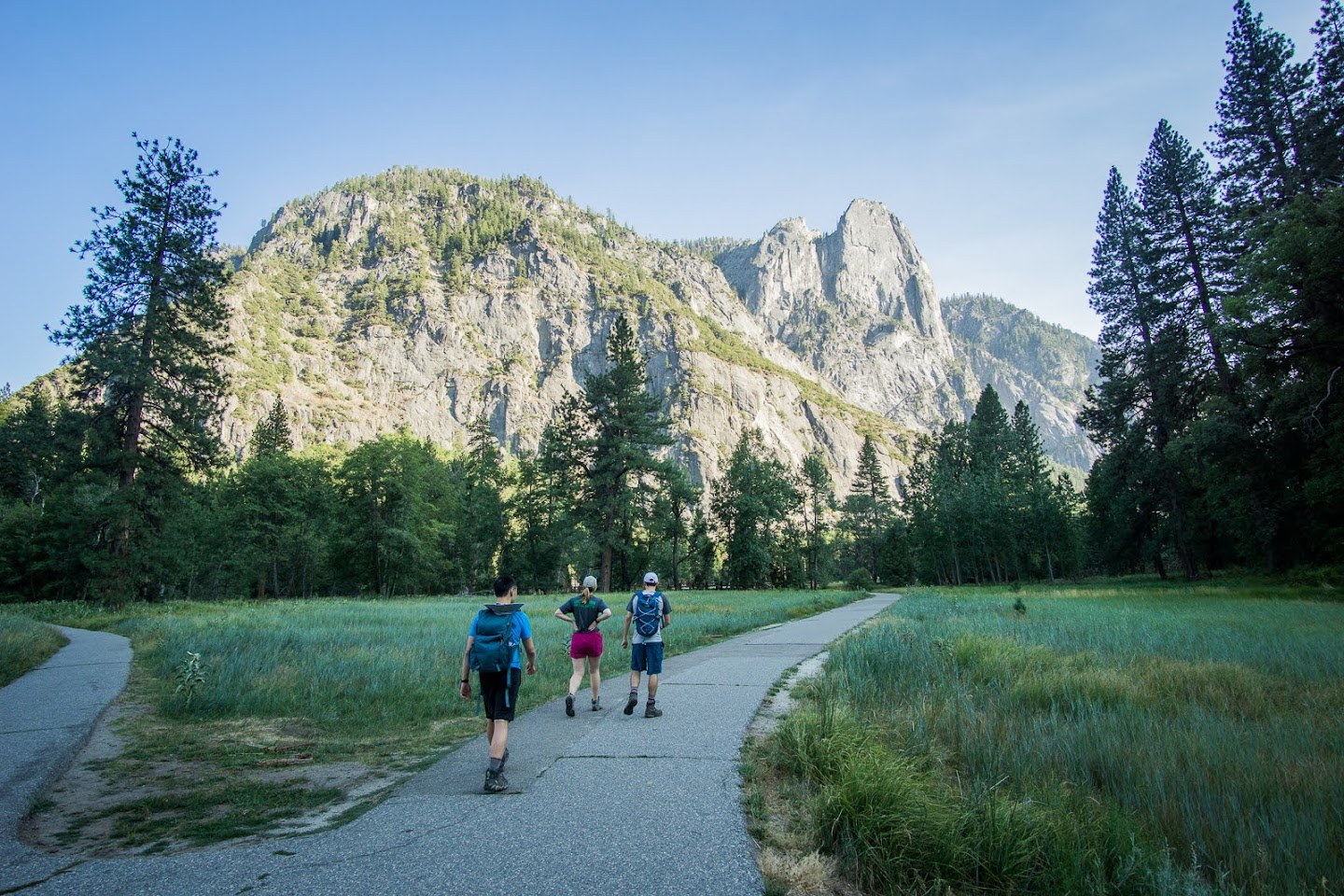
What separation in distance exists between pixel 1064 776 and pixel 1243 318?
22.0 metres

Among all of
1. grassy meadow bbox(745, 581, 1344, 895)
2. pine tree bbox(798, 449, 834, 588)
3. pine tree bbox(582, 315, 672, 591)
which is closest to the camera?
grassy meadow bbox(745, 581, 1344, 895)

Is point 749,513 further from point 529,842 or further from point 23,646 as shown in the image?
point 529,842

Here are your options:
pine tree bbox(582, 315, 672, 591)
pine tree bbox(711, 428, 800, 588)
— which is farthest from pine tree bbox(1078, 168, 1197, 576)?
pine tree bbox(711, 428, 800, 588)

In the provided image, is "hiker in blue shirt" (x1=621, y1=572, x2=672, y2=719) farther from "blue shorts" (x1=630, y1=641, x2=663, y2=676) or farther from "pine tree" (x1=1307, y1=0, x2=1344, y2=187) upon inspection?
"pine tree" (x1=1307, y1=0, x2=1344, y2=187)

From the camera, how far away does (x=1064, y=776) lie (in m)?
5.21

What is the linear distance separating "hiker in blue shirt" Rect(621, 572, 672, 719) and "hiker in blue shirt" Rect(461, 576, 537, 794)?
2.14 metres

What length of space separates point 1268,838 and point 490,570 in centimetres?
6817

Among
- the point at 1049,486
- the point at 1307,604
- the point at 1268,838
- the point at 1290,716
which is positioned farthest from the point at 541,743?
the point at 1049,486

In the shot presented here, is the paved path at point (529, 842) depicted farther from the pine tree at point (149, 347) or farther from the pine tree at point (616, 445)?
the pine tree at point (616, 445)

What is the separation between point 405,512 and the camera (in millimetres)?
50188

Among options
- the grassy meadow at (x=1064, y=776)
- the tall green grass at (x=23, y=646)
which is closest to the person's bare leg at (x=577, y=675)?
the grassy meadow at (x=1064, y=776)

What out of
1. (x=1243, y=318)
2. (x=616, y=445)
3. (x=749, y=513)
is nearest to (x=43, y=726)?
(x=1243, y=318)

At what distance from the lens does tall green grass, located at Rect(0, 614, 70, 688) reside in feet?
36.7

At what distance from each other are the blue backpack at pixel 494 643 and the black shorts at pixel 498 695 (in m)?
0.03
